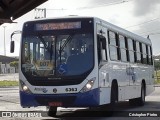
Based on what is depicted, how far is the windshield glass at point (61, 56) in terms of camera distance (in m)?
13.3

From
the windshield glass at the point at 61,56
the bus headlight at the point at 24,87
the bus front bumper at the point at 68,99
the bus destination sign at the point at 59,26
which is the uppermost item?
the bus destination sign at the point at 59,26

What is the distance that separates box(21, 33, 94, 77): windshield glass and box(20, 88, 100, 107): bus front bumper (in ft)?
2.06

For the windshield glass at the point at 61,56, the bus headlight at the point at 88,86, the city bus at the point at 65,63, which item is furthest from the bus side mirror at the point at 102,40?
the bus headlight at the point at 88,86

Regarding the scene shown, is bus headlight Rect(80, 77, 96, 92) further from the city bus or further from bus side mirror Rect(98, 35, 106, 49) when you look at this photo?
bus side mirror Rect(98, 35, 106, 49)

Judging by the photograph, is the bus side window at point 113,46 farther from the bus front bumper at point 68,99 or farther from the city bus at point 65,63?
the bus front bumper at point 68,99

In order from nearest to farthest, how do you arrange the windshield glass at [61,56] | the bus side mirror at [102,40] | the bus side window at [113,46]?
the windshield glass at [61,56], the bus side mirror at [102,40], the bus side window at [113,46]

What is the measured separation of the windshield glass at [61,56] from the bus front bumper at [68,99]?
63 centimetres

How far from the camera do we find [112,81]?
50.1ft

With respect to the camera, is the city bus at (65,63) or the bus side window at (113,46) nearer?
the city bus at (65,63)

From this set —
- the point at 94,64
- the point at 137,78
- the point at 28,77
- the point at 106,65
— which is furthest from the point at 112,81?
the point at 137,78

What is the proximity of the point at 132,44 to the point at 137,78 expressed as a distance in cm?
169

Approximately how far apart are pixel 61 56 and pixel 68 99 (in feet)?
4.26

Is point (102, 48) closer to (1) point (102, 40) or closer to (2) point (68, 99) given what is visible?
(1) point (102, 40)

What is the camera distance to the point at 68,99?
1316 centimetres
